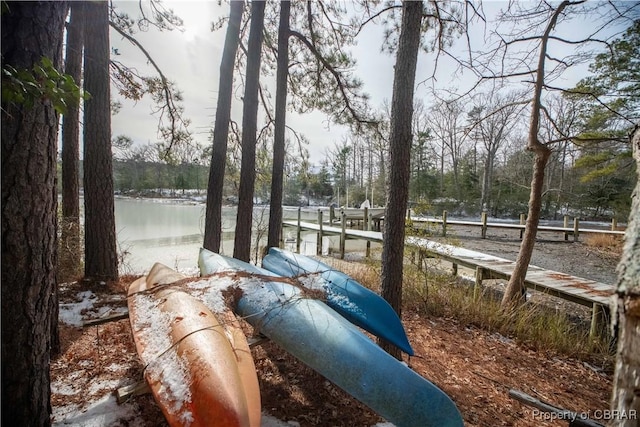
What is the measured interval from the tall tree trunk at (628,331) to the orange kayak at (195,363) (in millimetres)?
1329

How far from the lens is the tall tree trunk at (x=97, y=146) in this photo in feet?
11.3

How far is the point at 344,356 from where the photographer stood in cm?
177

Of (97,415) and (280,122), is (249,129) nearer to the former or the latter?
(280,122)

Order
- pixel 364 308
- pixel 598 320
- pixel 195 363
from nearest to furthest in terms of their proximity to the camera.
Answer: pixel 195 363
pixel 364 308
pixel 598 320

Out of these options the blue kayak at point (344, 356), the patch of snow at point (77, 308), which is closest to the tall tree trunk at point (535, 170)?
the blue kayak at point (344, 356)

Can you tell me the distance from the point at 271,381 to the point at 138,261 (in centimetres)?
618

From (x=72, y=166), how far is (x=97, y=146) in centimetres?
121

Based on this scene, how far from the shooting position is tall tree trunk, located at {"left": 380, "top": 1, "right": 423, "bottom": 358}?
2373 mm

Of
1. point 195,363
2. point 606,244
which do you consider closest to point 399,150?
point 195,363

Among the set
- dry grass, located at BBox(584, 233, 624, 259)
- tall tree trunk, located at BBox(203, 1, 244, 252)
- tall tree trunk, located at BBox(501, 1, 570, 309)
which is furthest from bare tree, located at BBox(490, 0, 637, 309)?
dry grass, located at BBox(584, 233, 624, 259)

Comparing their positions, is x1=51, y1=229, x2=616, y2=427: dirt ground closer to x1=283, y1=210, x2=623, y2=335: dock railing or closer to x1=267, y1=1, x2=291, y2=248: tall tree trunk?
x1=283, y1=210, x2=623, y2=335: dock railing

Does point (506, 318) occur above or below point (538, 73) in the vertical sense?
below

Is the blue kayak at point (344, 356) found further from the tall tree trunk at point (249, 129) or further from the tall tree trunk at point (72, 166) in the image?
the tall tree trunk at point (72, 166)

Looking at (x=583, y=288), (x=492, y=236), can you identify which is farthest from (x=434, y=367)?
(x=492, y=236)
